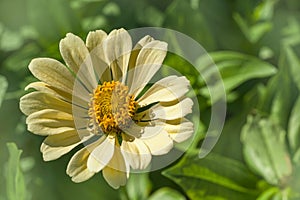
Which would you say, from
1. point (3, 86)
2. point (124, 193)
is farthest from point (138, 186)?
point (3, 86)

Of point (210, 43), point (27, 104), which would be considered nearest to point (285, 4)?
point (210, 43)

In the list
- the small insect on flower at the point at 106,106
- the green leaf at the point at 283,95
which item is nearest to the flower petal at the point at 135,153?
the small insect on flower at the point at 106,106

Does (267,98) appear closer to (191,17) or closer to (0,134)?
(191,17)

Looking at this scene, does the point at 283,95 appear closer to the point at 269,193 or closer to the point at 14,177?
the point at 269,193

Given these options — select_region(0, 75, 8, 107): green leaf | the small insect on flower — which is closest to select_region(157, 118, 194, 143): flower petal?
the small insect on flower

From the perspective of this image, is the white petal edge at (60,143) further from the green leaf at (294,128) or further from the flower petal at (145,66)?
the green leaf at (294,128)

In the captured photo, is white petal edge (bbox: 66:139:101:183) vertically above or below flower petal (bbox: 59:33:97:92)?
below

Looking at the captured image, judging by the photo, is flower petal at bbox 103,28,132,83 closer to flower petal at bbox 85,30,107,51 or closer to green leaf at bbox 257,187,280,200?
flower petal at bbox 85,30,107,51

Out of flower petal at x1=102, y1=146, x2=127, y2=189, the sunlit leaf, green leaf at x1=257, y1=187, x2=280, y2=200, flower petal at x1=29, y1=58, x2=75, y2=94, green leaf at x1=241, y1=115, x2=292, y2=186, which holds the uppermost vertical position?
flower petal at x1=29, y1=58, x2=75, y2=94
